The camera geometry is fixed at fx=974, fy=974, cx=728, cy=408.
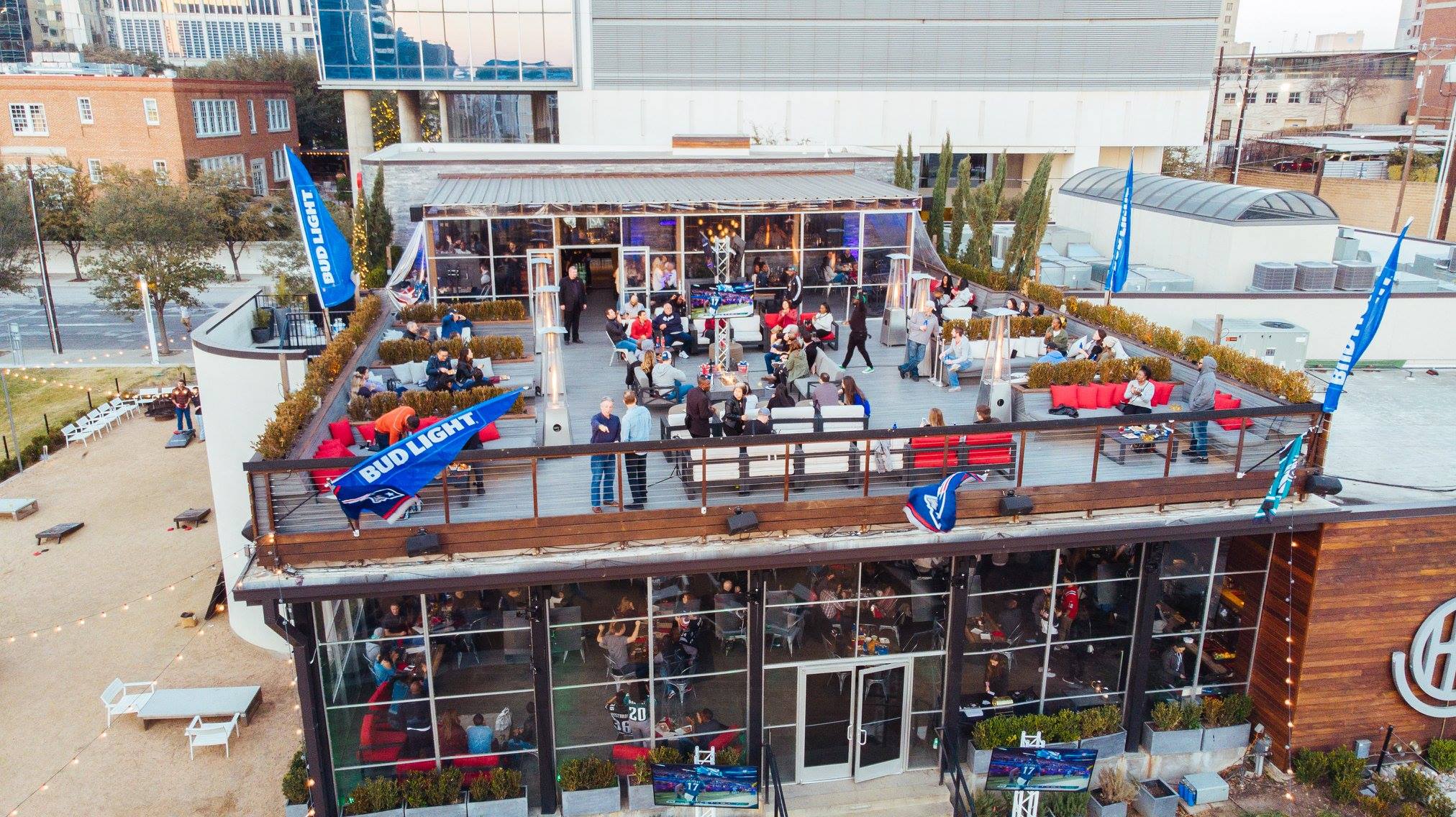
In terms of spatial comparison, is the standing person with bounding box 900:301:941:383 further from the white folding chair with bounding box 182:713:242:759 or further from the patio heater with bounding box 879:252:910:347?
the white folding chair with bounding box 182:713:242:759

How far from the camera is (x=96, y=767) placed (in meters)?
14.7

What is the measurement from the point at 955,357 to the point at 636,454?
7.16 m

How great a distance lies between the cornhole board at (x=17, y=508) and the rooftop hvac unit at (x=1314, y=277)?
32630 mm

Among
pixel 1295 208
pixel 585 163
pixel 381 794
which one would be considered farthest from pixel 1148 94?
pixel 381 794

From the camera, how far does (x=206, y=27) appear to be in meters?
117

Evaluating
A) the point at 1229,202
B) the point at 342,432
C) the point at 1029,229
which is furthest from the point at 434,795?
the point at 1229,202

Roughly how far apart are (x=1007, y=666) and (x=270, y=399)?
12.4 meters

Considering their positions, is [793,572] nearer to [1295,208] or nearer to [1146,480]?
[1146,480]

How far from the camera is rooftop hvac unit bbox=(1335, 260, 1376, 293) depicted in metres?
25.3

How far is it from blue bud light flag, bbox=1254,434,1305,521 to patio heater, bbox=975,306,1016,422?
352 centimetres

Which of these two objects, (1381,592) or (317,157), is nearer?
(1381,592)

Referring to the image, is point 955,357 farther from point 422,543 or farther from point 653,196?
point 422,543

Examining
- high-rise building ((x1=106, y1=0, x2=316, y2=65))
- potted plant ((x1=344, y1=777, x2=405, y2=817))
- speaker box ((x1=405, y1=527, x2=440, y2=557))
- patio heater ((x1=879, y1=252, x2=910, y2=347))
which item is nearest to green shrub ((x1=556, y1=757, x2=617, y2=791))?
potted plant ((x1=344, y1=777, x2=405, y2=817))

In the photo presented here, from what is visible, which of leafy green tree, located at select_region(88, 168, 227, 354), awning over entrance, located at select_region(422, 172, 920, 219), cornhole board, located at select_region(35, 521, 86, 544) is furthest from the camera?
leafy green tree, located at select_region(88, 168, 227, 354)
